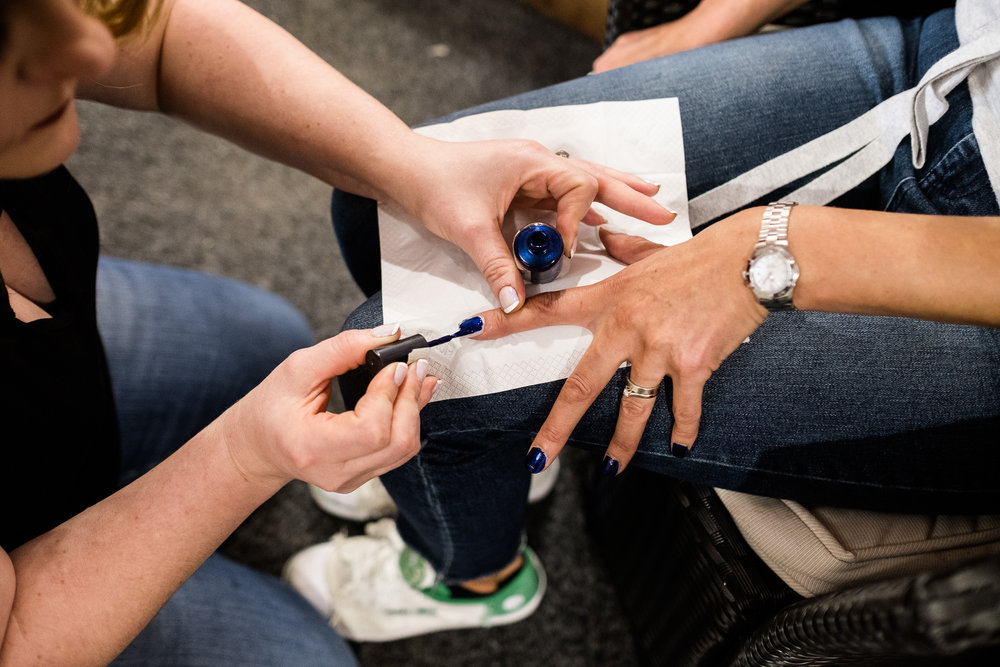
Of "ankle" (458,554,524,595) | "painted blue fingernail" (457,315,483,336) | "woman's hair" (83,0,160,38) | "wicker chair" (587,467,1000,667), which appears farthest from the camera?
"ankle" (458,554,524,595)

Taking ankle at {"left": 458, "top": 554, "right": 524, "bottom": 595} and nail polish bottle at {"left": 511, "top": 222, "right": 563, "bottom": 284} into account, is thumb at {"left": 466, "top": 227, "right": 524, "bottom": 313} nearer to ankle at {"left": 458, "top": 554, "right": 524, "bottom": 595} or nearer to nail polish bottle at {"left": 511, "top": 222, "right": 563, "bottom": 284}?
nail polish bottle at {"left": 511, "top": 222, "right": 563, "bottom": 284}

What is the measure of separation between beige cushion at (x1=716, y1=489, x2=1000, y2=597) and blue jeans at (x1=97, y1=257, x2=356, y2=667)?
54 centimetres

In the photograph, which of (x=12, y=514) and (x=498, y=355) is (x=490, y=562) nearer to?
(x=498, y=355)

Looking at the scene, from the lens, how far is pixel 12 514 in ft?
1.74

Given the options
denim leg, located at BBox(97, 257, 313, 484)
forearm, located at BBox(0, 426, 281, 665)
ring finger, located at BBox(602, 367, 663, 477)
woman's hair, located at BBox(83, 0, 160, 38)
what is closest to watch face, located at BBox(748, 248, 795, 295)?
ring finger, located at BBox(602, 367, 663, 477)

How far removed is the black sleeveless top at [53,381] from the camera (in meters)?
0.53

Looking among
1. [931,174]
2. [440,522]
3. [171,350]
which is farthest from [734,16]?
[171,350]

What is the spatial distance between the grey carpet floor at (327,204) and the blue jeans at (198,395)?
0.28m

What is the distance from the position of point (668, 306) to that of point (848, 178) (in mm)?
310

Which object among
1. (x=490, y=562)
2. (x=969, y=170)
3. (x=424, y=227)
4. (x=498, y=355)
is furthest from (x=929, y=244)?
(x=490, y=562)

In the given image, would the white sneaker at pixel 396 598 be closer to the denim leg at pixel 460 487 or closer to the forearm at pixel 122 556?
the denim leg at pixel 460 487

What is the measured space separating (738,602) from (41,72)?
737 mm

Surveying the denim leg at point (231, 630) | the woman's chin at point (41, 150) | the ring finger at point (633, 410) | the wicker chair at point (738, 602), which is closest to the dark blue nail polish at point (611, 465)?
the ring finger at point (633, 410)

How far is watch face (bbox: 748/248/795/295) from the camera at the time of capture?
0.53 metres
